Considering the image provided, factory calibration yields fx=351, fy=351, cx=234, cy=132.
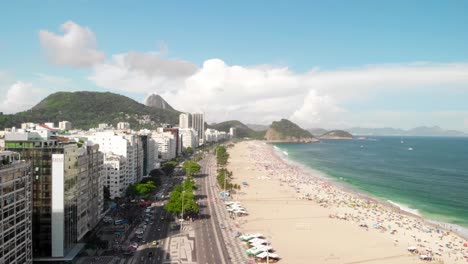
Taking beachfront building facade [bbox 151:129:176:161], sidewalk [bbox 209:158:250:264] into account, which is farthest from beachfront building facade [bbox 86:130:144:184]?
beachfront building facade [bbox 151:129:176:161]

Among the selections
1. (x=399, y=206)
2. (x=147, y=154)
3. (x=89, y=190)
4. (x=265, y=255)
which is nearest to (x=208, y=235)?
(x=265, y=255)

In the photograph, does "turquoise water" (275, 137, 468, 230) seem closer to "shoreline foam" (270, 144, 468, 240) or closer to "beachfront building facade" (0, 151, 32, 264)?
"shoreline foam" (270, 144, 468, 240)

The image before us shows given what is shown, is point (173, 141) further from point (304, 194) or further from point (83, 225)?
point (83, 225)

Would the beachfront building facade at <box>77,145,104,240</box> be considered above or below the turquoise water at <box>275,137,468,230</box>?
above

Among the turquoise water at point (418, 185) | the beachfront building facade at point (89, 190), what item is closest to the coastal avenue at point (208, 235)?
the beachfront building facade at point (89, 190)

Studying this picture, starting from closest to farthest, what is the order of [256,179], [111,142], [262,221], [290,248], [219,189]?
[290,248]
[262,221]
[111,142]
[219,189]
[256,179]

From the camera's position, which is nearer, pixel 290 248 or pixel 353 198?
pixel 290 248

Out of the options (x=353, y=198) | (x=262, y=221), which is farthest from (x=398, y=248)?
(x=353, y=198)
